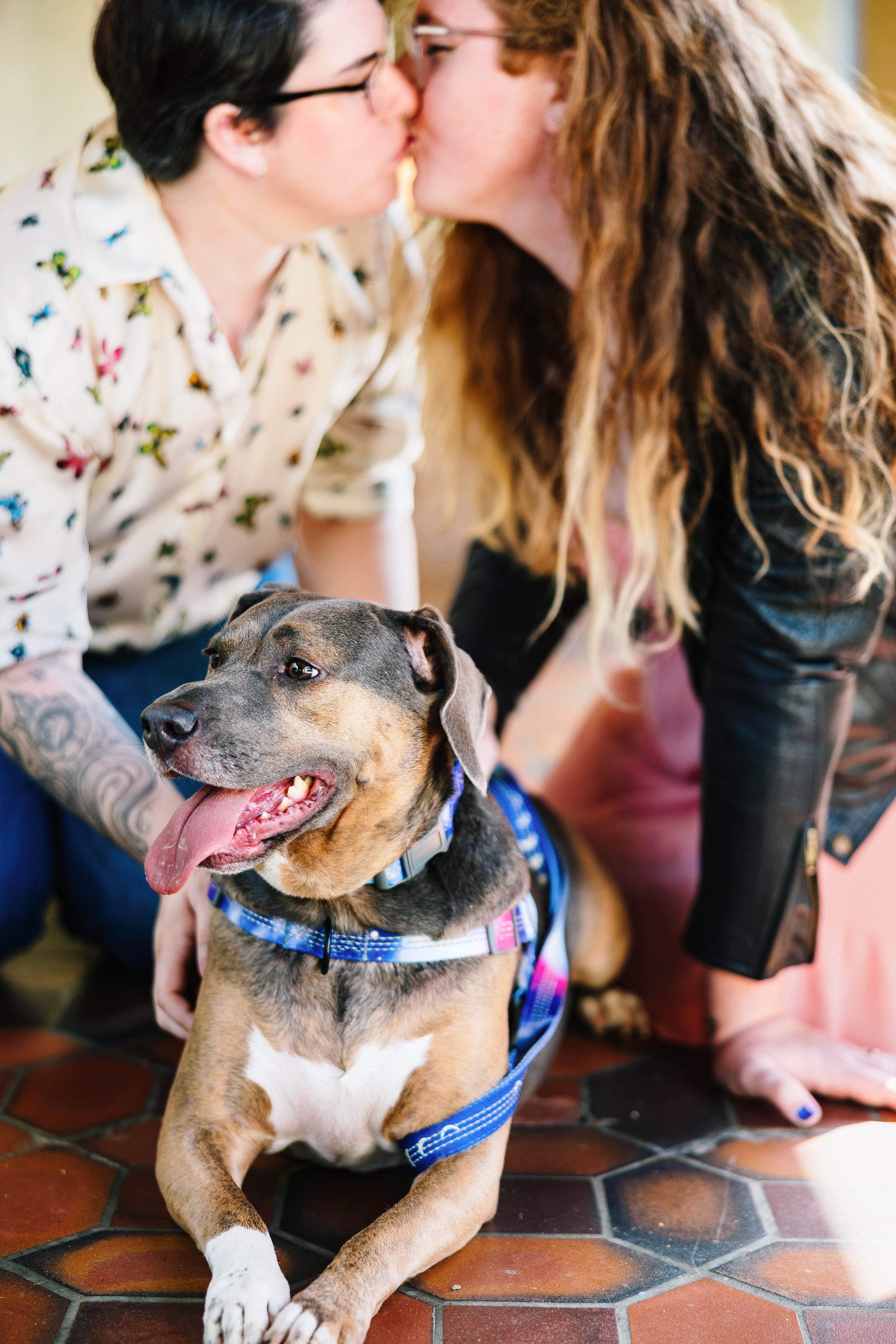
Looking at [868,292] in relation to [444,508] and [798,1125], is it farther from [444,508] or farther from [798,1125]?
[798,1125]

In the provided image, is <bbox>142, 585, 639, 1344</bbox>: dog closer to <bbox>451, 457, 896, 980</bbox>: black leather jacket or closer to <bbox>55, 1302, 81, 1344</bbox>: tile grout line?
<bbox>55, 1302, 81, 1344</bbox>: tile grout line

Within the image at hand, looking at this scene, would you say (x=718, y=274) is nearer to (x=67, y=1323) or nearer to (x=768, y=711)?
(x=768, y=711)

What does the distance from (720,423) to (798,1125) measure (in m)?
1.52

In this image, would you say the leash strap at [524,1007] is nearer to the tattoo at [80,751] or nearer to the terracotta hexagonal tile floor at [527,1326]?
the terracotta hexagonal tile floor at [527,1326]

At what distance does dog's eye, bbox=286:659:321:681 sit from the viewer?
1.96 meters

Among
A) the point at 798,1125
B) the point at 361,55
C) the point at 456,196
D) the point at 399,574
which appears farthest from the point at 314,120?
the point at 798,1125

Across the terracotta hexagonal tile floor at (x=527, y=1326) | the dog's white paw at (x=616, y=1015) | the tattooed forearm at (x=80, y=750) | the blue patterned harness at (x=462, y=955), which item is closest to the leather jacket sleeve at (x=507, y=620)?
the dog's white paw at (x=616, y=1015)

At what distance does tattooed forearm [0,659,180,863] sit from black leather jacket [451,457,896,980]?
4.02ft

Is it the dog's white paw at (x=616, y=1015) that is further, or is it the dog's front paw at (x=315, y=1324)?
the dog's white paw at (x=616, y=1015)

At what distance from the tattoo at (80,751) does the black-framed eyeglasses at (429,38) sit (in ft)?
5.13

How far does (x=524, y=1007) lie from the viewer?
226 cm

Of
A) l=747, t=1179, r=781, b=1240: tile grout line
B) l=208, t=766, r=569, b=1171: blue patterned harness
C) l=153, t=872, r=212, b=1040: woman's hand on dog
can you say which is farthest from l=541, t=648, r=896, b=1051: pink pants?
l=153, t=872, r=212, b=1040: woman's hand on dog

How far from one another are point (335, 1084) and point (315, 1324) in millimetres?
411

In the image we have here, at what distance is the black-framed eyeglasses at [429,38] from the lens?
2.53m
